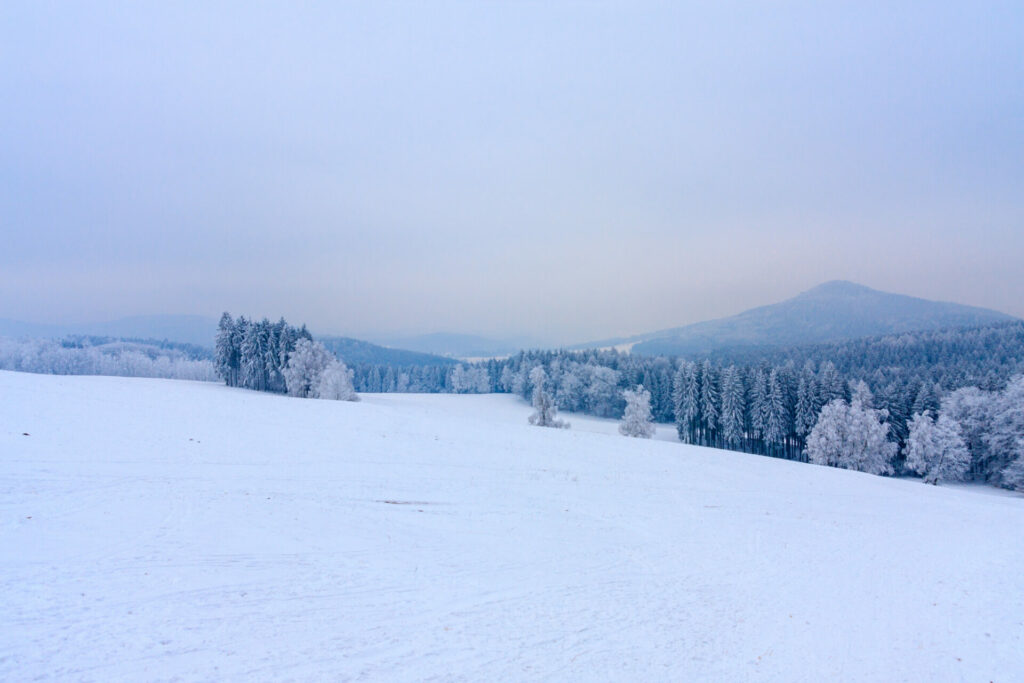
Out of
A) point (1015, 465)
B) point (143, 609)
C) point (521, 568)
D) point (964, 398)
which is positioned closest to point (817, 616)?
point (521, 568)

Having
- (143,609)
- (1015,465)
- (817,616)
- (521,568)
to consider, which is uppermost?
(143,609)

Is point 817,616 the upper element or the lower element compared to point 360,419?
lower

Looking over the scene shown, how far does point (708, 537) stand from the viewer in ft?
46.6

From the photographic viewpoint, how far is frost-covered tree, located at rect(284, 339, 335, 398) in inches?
2251

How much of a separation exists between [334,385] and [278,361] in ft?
38.2

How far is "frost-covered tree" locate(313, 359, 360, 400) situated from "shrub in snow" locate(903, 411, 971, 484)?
6073 centimetres

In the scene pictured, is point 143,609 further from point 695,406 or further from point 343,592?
point 695,406

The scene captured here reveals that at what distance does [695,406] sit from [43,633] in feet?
231

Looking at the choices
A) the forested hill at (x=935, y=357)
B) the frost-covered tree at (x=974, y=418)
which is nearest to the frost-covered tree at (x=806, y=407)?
the forested hill at (x=935, y=357)

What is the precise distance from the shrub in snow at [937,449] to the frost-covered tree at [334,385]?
6073cm

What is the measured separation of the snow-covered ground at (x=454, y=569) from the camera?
7.18 m

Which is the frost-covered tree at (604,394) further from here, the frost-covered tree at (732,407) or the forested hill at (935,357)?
the frost-covered tree at (732,407)

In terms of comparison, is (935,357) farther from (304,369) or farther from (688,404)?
(304,369)

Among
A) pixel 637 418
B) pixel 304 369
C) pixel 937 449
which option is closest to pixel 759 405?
pixel 937 449
